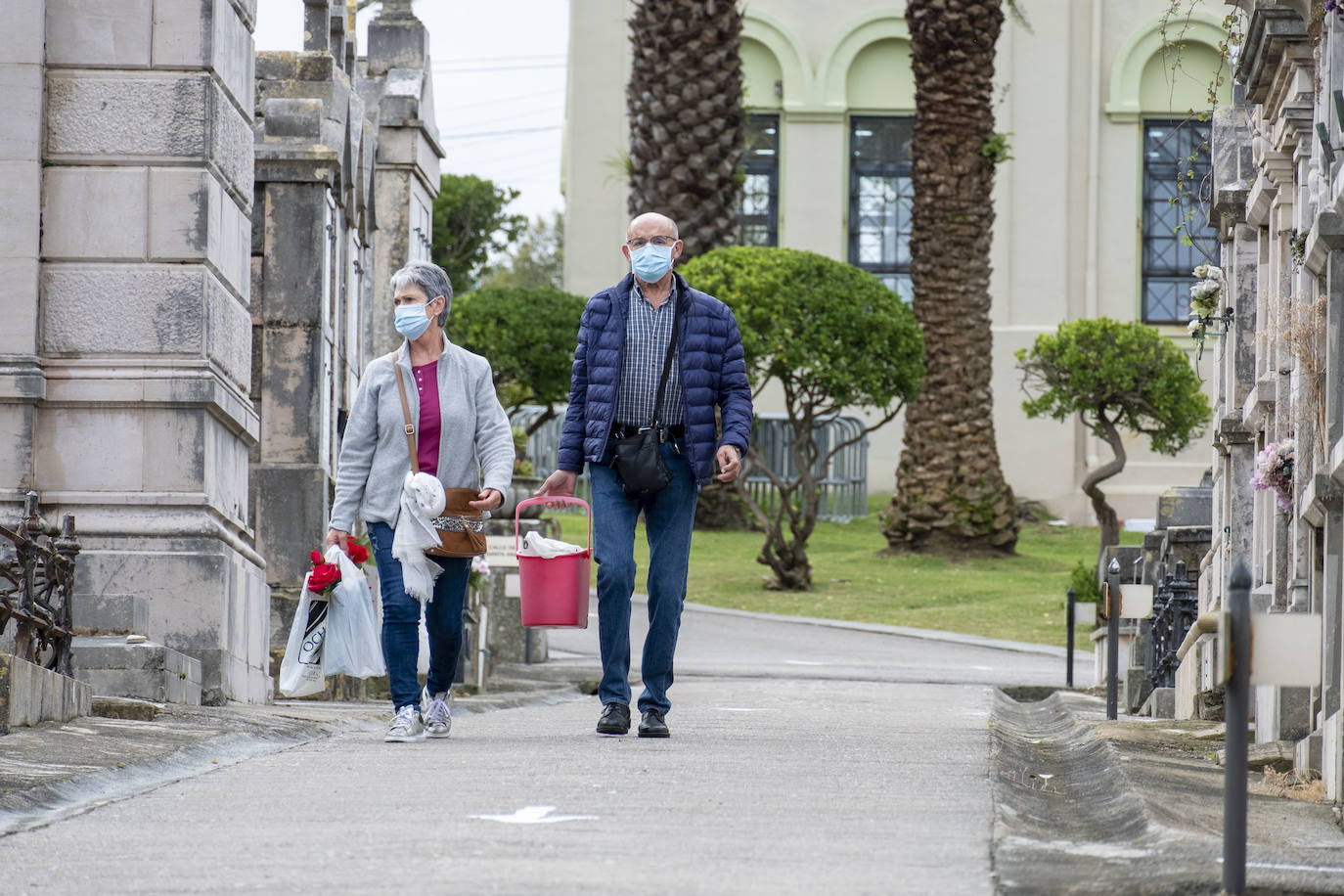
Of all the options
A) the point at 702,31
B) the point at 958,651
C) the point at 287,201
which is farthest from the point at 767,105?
the point at 287,201

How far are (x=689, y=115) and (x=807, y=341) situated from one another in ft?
16.1

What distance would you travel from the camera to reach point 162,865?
203 inches

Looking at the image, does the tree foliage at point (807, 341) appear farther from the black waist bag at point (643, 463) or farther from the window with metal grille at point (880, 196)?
the black waist bag at point (643, 463)

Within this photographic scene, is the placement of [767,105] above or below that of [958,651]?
above

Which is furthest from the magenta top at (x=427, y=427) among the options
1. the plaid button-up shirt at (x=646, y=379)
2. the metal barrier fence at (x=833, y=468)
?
the metal barrier fence at (x=833, y=468)

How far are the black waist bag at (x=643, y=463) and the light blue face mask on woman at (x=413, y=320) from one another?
40.1 inches

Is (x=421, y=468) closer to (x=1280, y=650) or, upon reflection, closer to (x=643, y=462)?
(x=643, y=462)

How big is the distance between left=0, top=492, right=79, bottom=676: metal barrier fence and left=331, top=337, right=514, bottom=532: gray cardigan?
1.19m

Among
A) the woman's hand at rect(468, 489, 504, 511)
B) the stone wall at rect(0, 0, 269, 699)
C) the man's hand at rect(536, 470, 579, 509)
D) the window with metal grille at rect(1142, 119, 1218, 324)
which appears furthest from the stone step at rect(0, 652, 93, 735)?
the window with metal grille at rect(1142, 119, 1218, 324)

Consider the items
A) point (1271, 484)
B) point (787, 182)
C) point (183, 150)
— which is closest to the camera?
point (1271, 484)

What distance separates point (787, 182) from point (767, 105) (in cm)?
160

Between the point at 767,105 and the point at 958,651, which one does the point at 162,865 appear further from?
the point at 767,105

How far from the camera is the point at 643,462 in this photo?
27.2 ft

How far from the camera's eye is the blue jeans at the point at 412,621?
8.49 meters
